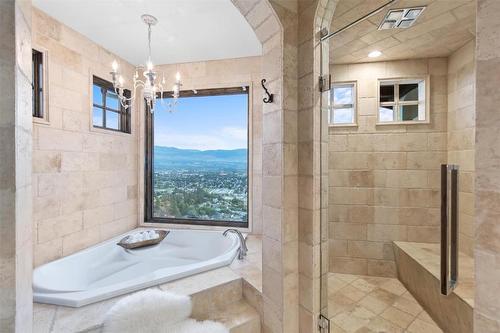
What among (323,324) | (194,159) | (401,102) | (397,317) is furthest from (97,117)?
(397,317)

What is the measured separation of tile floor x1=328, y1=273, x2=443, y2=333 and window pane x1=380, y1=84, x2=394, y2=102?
1944mm

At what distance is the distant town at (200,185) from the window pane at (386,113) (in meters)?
1.66

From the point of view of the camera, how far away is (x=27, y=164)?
65 cm

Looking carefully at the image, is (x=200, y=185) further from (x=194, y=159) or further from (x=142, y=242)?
(x=142, y=242)

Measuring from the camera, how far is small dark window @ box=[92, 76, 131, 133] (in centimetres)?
254

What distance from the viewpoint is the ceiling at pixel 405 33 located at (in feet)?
5.17

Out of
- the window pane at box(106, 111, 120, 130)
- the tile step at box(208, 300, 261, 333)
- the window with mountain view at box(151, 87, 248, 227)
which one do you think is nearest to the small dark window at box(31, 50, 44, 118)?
the window pane at box(106, 111, 120, 130)

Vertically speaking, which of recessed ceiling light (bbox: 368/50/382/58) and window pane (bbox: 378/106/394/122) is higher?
recessed ceiling light (bbox: 368/50/382/58)

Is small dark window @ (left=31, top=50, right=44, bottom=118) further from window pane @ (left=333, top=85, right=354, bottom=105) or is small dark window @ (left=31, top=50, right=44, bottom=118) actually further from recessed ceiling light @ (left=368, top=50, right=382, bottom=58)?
recessed ceiling light @ (left=368, top=50, right=382, bottom=58)

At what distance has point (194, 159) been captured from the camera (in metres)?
3.13

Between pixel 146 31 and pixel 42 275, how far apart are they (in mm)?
2350

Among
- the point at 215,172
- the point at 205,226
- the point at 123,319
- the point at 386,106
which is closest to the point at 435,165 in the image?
the point at 386,106

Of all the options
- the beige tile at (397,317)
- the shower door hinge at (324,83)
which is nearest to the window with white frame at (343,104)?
the shower door hinge at (324,83)

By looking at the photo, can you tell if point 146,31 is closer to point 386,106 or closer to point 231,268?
point 231,268
